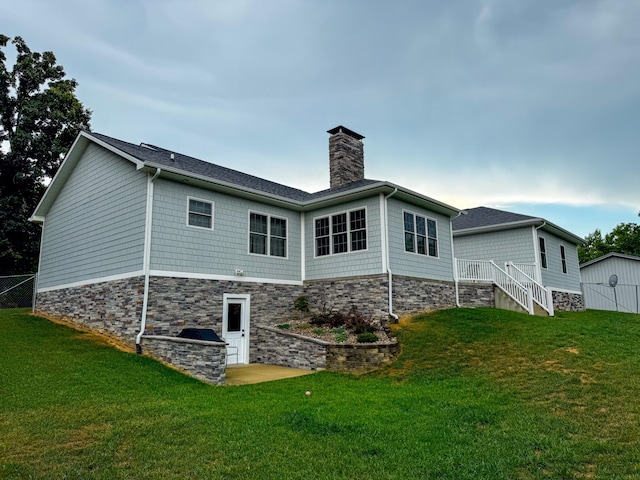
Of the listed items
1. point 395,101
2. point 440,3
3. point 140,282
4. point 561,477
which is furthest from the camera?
point 395,101

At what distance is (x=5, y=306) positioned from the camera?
17.6 m

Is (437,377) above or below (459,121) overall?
below

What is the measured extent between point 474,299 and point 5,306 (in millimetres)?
18713

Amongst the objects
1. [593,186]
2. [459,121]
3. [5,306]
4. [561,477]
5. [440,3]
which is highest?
[440,3]

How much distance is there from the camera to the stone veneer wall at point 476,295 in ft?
51.7

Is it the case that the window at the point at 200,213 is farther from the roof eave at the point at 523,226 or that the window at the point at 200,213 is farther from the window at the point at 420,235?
the roof eave at the point at 523,226

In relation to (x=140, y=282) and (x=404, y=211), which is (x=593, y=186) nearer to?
(x=404, y=211)

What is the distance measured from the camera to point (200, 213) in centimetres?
1226

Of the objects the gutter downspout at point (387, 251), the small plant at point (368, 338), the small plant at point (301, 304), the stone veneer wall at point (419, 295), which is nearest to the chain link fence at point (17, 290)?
the small plant at point (301, 304)

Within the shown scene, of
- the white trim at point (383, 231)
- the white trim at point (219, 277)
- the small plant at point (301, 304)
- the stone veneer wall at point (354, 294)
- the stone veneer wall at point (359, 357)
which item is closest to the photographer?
the stone veneer wall at point (359, 357)

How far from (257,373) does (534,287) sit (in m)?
11.0

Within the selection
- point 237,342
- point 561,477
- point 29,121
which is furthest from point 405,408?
point 29,121

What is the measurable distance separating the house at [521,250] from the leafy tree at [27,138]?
69.0 ft

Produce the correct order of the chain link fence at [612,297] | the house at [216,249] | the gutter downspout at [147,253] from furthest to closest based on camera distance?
1. the chain link fence at [612,297]
2. the house at [216,249]
3. the gutter downspout at [147,253]
